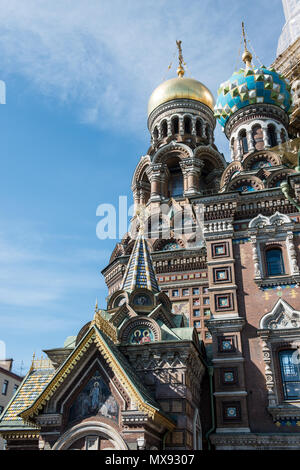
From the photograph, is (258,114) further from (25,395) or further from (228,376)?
(25,395)

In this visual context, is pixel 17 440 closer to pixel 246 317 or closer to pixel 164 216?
pixel 246 317

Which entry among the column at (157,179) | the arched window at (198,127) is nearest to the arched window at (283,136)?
the column at (157,179)

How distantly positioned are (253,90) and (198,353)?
38.7 ft

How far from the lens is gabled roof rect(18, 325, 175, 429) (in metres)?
8.99

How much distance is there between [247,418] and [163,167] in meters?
14.1

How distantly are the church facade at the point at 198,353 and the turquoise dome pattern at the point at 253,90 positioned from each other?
289 cm

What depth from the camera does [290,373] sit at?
36.1 ft

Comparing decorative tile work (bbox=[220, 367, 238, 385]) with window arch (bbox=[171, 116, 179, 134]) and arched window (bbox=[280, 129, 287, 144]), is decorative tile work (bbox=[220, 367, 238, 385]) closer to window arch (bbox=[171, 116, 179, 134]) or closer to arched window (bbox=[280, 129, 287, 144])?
arched window (bbox=[280, 129, 287, 144])

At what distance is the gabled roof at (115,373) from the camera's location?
899 centimetres

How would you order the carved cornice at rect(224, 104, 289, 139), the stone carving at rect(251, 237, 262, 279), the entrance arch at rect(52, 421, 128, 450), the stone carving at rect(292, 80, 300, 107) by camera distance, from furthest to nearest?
the stone carving at rect(292, 80, 300, 107) → the carved cornice at rect(224, 104, 289, 139) → the stone carving at rect(251, 237, 262, 279) → the entrance arch at rect(52, 421, 128, 450)

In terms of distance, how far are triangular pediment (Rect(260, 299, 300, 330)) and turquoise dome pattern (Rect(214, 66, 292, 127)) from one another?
1015cm

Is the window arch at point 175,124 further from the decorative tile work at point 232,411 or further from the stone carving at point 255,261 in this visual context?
the decorative tile work at point 232,411

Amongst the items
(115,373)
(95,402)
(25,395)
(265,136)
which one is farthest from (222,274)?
(265,136)

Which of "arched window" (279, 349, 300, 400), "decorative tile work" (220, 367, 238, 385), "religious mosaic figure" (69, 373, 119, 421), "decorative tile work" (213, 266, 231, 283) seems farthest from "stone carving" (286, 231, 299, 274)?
"religious mosaic figure" (69, 373, 119, 421)
